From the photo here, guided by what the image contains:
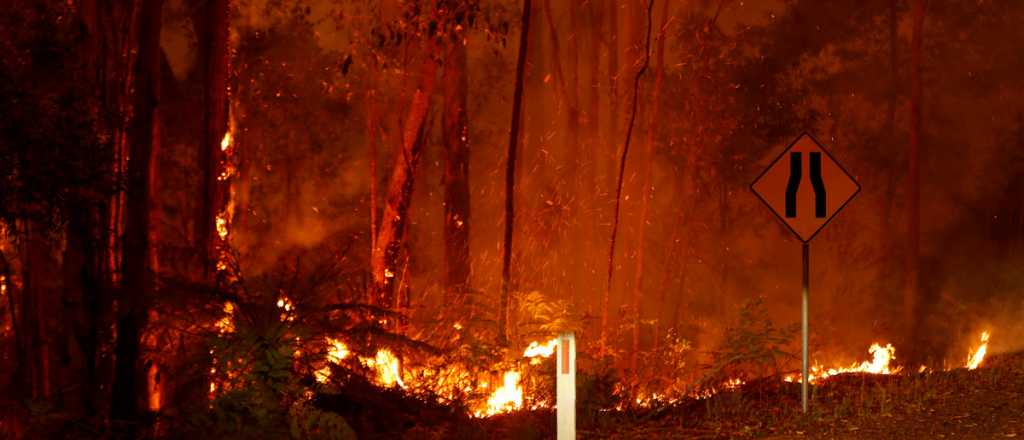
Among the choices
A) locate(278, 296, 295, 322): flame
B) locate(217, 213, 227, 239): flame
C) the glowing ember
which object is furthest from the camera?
locate(217, 213, 227, 239): flame

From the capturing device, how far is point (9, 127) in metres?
11.7

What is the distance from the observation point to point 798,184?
513 inches

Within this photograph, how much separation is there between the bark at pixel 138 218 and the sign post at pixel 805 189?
6118mm

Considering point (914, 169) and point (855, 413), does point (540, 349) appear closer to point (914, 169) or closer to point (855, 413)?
point (855, 413)

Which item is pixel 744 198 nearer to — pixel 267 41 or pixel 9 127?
pixel 267 41

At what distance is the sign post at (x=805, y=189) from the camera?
512 inches

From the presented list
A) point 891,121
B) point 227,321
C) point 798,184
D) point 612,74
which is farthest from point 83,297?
point 891,121

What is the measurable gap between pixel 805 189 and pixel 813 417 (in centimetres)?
222

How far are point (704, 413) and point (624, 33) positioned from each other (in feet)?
85.3

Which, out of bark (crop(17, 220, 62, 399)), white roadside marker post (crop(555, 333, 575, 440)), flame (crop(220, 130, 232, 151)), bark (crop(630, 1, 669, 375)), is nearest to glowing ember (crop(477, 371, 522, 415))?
white roadside marker post (crop(555, 333, 575, 440))

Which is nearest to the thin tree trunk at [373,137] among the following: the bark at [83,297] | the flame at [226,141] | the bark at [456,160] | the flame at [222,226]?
the bark at [456,160]

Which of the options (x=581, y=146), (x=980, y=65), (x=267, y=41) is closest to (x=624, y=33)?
(x=581, y=146)

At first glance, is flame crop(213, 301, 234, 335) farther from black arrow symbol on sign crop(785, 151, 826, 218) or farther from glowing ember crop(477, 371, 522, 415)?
black arrow symbol on sign crop(785, 151, 826, 218)

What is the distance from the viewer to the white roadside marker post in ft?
31.0
